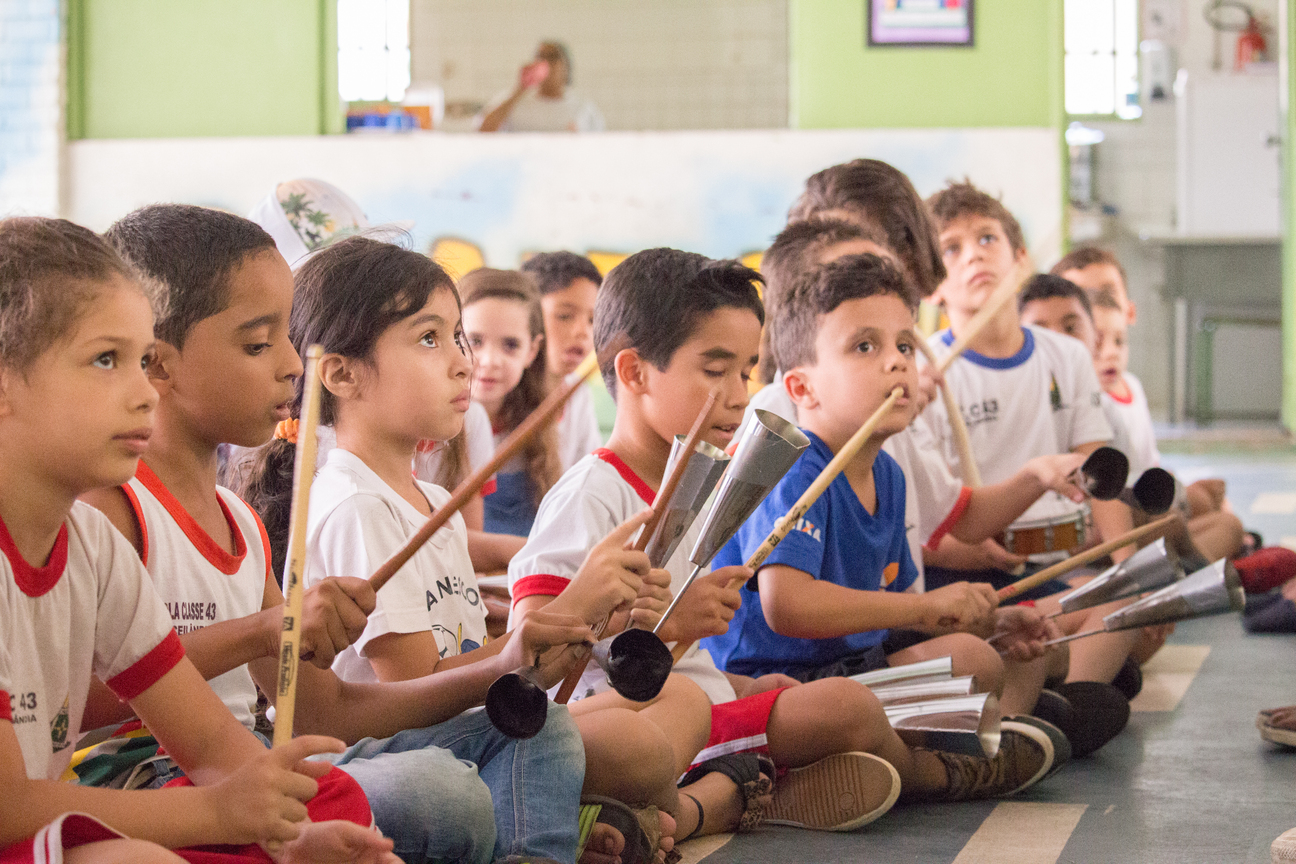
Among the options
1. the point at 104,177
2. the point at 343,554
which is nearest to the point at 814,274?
the point at 343,554

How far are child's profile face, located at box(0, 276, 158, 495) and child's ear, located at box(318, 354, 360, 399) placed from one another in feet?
1.71

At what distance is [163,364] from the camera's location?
1.25 meters

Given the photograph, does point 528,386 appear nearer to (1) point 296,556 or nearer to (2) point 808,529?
(2) point 808,529

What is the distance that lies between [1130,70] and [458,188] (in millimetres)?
6458

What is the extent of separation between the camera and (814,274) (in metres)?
1.96

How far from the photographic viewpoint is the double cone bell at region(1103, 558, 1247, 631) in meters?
1.84

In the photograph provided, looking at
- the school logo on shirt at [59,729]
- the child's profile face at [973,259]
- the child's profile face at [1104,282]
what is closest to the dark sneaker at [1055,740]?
the school logo on shirt at [59,729]

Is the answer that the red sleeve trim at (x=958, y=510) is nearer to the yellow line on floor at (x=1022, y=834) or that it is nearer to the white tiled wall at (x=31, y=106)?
the yellow line on floor at (x=1022, y=834)

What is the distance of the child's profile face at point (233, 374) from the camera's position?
1.24 metres

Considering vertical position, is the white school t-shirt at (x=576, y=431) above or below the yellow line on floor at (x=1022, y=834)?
above

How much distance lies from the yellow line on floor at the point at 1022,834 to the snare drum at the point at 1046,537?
0.93 metres

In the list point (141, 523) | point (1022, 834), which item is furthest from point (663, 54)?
point (141, 523)

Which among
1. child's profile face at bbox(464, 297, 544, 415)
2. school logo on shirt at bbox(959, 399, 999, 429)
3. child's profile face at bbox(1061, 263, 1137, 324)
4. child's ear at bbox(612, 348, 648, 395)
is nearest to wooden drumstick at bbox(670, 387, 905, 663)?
child's ear at bbox(612, 348, 648, 395)

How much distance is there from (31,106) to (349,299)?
4.59m
